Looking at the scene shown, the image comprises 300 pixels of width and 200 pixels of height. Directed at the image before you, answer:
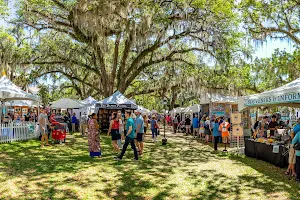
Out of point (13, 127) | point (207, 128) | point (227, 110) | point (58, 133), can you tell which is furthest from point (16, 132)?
point (227, 110)

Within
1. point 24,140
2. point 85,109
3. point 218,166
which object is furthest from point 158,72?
point 218,166

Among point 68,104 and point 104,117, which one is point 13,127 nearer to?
point 104,117

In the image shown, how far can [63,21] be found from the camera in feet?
56.5

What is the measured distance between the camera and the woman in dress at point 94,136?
969 cm

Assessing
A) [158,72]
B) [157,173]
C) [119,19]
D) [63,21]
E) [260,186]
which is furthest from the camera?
[158,72]

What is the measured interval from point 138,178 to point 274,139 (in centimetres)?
551

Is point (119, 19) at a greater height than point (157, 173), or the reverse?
point (119, 19)

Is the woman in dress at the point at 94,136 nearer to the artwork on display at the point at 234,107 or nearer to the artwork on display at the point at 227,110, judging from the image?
the artwork on display at the point at 227,110

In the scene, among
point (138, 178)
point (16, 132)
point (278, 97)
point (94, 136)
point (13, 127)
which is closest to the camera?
point (138, 178)

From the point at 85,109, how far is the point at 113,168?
1457 centimetres

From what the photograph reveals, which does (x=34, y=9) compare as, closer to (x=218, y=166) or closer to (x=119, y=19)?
(x=119, y=19)

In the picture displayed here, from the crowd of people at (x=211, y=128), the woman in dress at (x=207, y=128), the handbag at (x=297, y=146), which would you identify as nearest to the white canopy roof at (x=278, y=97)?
the handbag at (x=297, y=146)

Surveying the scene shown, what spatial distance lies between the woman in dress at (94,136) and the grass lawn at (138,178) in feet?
1.21

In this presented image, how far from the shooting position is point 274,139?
1015cm
